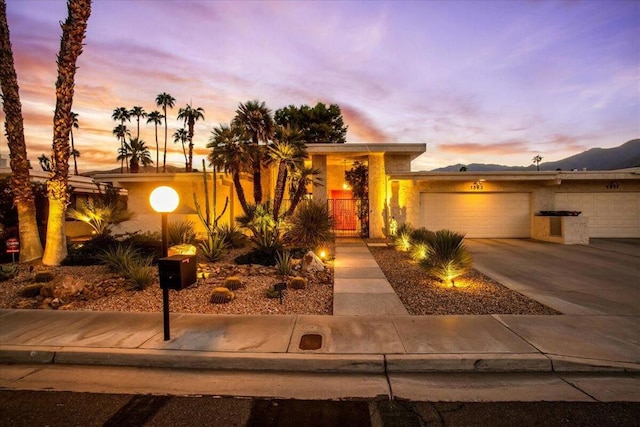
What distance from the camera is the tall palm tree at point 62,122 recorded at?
9.74 meters

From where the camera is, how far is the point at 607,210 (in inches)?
661

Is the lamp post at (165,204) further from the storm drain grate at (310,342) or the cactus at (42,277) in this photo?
the cactus at (42,277)

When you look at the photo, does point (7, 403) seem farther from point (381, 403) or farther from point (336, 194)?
point (336, 194)

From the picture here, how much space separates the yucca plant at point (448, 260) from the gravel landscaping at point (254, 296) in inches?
10.0

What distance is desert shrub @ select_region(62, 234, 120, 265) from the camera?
10086mm

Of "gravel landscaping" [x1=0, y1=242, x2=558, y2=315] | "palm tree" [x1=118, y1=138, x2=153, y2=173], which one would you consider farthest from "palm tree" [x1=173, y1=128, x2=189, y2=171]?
"gravel landscaping" [x1=0, y1=242, x2=558, y2=315]

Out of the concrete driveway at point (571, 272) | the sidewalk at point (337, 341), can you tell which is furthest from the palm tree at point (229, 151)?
the concrete driveway at point (571, 272)

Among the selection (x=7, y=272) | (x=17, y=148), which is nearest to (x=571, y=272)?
(x=7, y=272)

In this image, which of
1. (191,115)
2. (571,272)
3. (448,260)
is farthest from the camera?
(191,115)

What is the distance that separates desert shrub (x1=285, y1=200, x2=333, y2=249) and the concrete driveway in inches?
198

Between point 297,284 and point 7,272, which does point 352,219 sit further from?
point 7,272

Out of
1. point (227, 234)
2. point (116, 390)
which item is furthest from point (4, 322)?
point (227, 234)

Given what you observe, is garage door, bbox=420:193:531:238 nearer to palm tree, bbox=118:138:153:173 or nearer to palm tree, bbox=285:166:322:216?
palm tree, bbox=285:166:322:216

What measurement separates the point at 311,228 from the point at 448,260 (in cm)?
522
